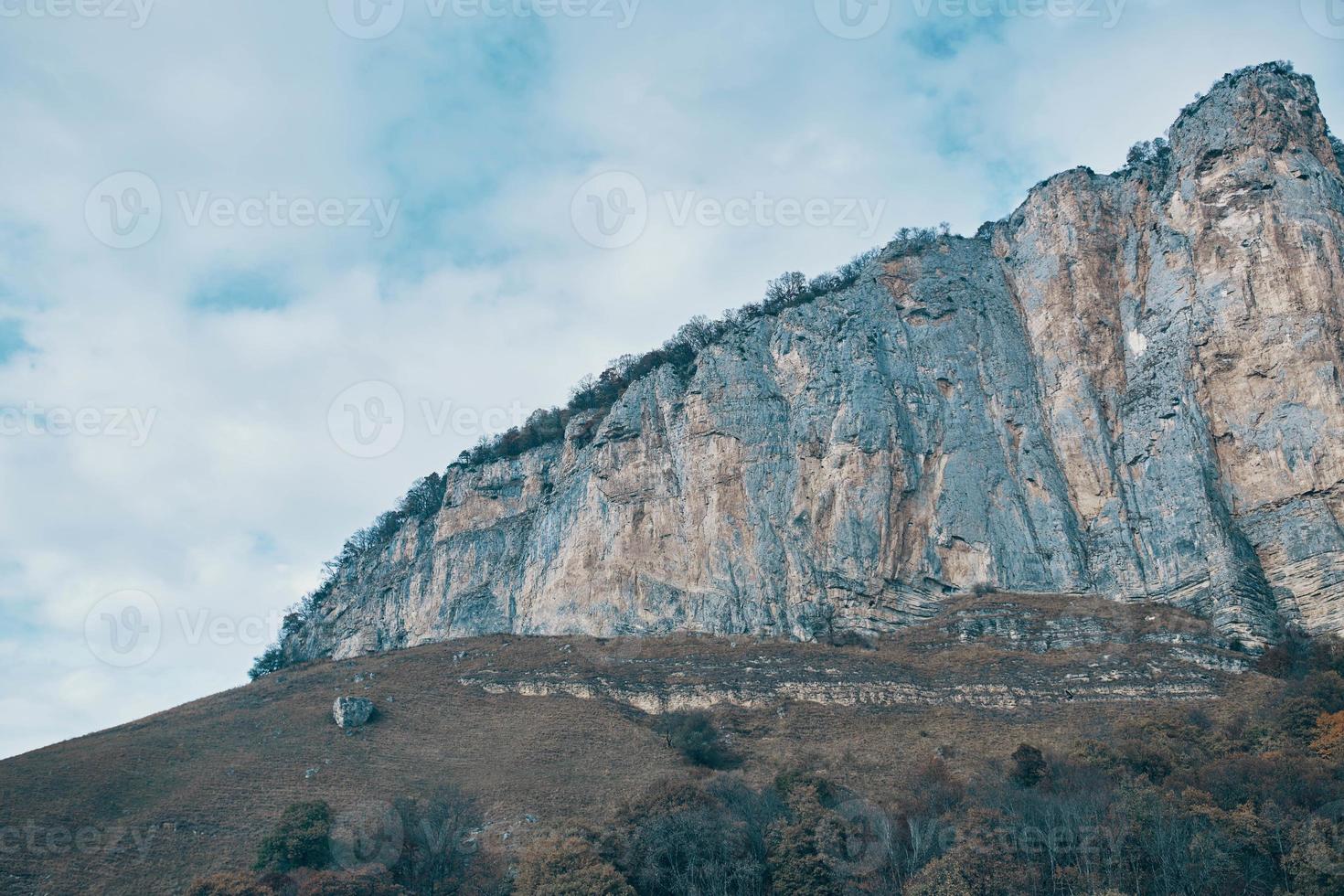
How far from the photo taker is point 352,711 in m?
50.4

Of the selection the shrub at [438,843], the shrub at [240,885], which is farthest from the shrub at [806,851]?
the shrub at [240,885]

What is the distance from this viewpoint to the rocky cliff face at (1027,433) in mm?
51562

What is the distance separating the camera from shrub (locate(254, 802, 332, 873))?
36969 millimetres

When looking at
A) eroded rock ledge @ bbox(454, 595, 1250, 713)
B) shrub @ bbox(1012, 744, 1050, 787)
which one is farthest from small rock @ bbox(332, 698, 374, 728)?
shrub @ bbox(1012, 744, 1050, 787)

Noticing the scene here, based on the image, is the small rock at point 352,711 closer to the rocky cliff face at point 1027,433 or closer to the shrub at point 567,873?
the rocky cliff face at point 1027,433

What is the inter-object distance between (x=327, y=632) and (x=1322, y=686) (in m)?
65.5

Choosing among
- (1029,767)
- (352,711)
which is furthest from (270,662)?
(1029,767)

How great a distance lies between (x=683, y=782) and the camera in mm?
40219

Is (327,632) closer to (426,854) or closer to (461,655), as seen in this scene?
(461,655)

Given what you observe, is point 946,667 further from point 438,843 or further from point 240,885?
point 240,885

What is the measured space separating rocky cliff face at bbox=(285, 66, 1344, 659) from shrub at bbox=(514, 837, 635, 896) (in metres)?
23.6

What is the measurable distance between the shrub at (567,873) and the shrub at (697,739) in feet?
36.1

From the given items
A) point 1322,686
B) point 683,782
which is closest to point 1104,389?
point 1322,686

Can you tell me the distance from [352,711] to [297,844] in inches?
522
